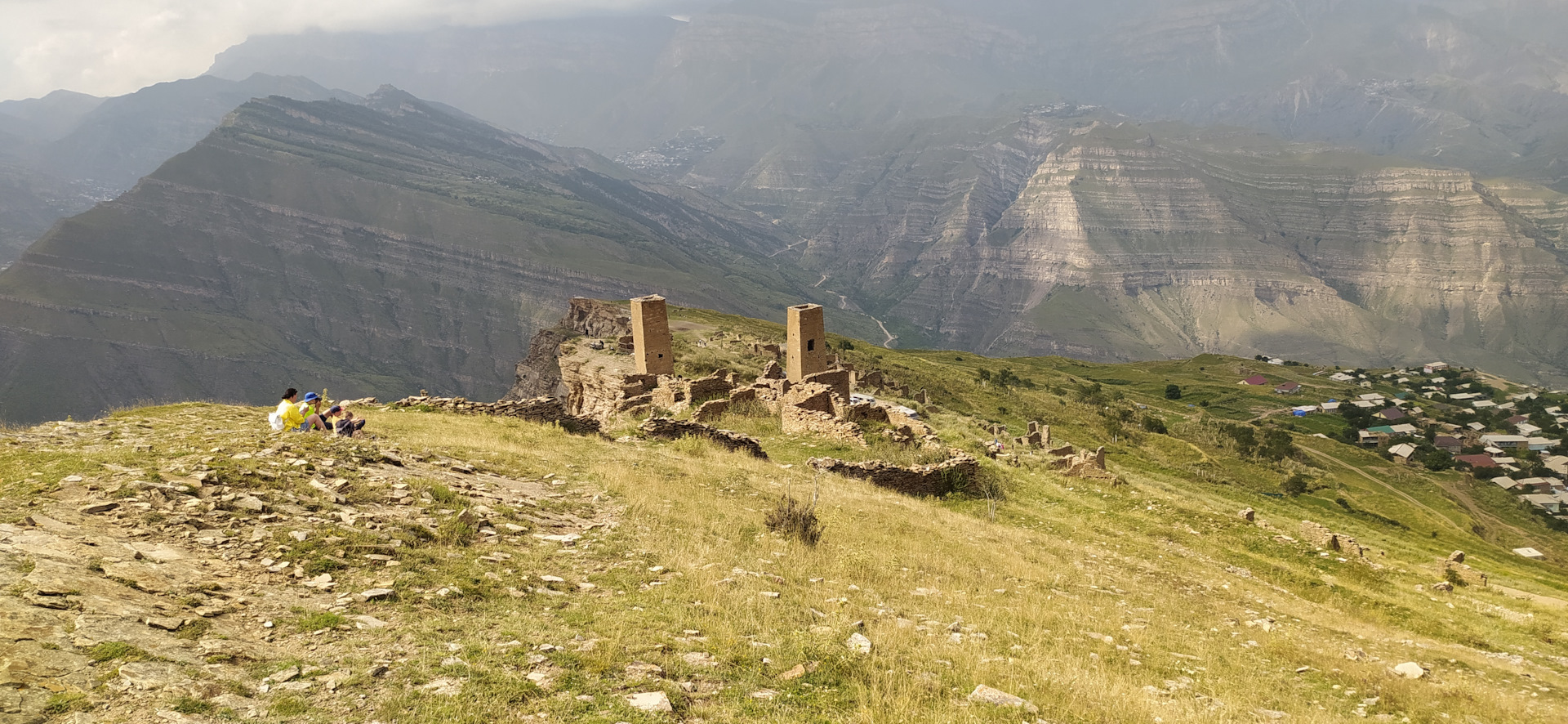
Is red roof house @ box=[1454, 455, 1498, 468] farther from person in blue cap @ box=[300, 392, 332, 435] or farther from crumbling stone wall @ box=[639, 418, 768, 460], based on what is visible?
person in blue cap @ box=[300, 392, 332, 435]

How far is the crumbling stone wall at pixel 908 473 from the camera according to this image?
77.9 ft

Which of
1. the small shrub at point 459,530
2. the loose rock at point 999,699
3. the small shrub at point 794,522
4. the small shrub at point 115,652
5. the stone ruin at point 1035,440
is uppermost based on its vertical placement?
the small shrub at point 115,652

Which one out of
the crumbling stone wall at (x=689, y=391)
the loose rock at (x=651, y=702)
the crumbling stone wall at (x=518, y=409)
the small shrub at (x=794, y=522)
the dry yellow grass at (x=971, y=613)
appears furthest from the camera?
the crumbling stone wall at (x=689, y=391)

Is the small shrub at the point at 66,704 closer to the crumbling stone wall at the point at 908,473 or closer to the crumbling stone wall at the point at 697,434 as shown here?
the crumbling stone wall at the point at 908,473

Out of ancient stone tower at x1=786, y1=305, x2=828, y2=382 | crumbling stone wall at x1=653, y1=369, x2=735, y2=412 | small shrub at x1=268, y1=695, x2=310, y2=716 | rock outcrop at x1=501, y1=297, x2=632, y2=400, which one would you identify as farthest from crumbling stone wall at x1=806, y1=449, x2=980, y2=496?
rock outcrop at x1=501, y1=297, x2=632, y2=400

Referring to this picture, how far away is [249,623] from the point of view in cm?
762

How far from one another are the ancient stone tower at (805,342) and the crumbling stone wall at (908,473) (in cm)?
1401

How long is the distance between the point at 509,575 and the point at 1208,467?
55.9 meters

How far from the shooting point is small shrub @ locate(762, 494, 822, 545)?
14922 mm

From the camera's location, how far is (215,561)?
875 cm

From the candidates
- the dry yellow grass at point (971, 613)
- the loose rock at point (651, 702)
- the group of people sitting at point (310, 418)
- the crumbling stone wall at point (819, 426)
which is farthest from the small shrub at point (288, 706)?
the crumbling stone wall at point (819, 426)

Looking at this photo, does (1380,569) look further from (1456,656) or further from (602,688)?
(602,688)

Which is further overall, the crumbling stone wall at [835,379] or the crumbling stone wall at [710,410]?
the crumbling stone wall at [835,379]

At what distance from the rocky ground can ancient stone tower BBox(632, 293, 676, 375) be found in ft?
85.6
